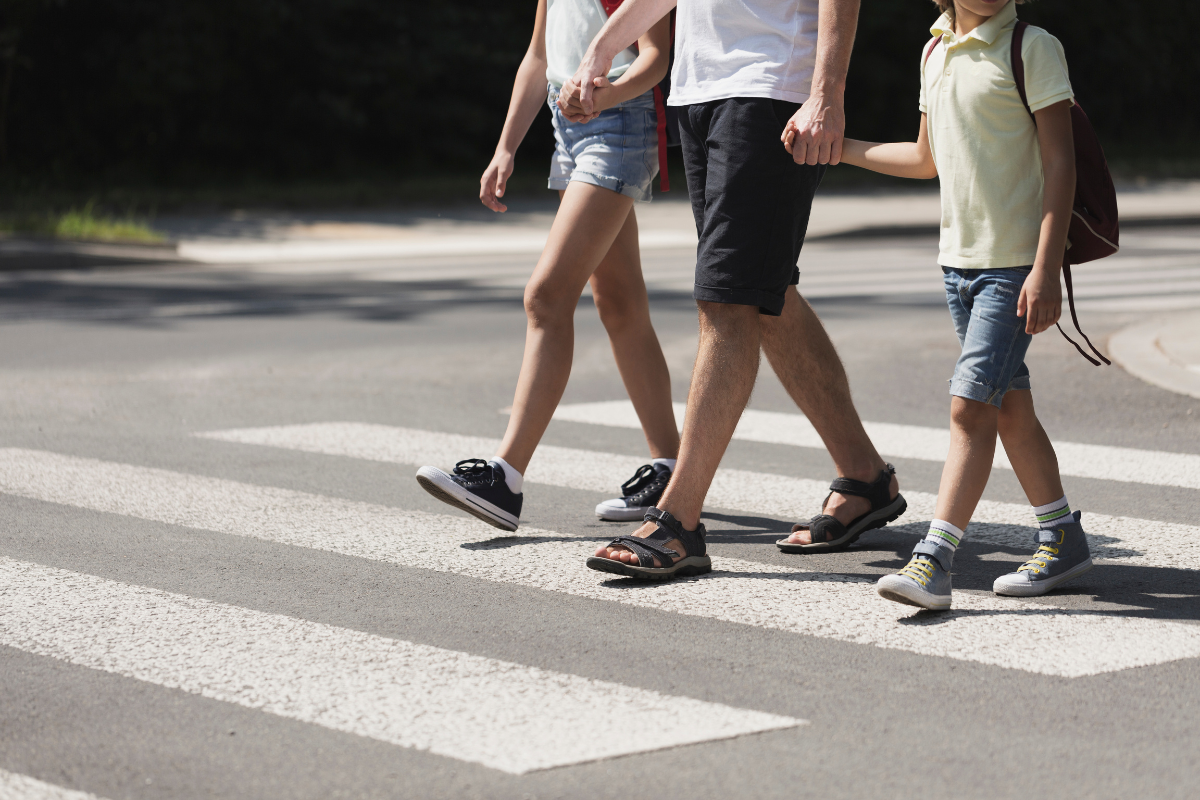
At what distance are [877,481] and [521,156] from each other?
29681 mm

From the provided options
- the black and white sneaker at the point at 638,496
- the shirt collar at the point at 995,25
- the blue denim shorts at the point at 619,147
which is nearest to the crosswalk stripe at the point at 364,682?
the black and white sneaker at the point at 638,496

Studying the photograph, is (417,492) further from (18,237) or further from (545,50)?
(18,237)

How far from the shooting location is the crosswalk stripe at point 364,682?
300cm

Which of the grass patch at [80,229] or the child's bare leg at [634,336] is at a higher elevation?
the child's bare leg at [634,336]

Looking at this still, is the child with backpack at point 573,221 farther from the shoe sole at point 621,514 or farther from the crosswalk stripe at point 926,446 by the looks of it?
the crosswalk stripe at point 926,446

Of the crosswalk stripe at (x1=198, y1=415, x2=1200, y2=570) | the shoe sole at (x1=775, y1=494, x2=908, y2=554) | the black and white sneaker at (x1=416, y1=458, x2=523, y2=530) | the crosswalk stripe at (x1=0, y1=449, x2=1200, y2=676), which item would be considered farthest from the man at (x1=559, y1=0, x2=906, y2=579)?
the crosswalk stripe at (x1=198, y1=415, x2=1200, y2=570)

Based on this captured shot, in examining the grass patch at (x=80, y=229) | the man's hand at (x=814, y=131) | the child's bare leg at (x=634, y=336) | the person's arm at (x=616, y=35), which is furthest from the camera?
the grass patch at (x=80, y=229)

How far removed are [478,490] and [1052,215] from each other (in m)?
1.77

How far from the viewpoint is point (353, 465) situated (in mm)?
6074

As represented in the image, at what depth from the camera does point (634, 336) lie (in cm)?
518

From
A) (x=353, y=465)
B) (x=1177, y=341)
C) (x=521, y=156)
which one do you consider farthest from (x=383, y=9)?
(x=353, y=465)

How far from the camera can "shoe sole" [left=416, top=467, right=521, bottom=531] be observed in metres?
4.62

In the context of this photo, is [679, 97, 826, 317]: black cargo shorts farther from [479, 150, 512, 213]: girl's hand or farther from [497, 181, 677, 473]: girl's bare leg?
[479, 150, 512, 213]: girl's hand

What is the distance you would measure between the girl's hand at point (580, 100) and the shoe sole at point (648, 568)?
127 cm
